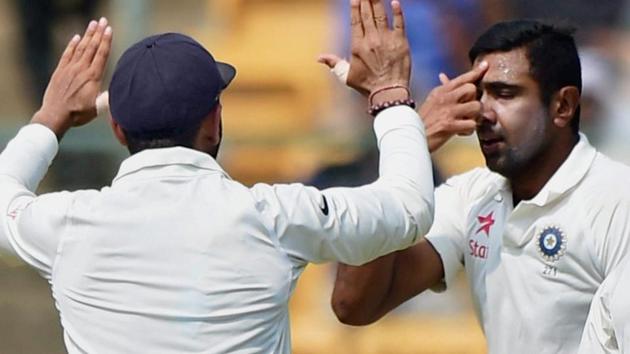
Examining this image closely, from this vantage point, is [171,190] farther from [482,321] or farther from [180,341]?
[482,321]

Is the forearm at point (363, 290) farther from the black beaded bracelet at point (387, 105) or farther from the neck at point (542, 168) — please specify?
the black beaded bracelet at point (387, 105)

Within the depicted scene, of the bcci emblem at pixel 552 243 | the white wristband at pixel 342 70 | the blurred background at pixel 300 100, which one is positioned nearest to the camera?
the white wristband at pixel 342 70

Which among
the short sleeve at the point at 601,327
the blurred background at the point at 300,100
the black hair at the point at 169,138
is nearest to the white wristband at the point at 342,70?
the black hair at the point at 169,138

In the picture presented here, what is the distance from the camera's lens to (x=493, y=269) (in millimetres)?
3330

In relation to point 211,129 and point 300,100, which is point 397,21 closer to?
point 211,129

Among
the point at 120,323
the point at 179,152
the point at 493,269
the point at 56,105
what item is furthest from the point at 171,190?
the point at 493,269

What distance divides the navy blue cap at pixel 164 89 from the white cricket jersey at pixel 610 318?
854 millimetres

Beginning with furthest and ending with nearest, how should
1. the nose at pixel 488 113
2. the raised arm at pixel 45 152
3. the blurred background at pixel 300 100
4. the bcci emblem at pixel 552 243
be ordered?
the blurred background at pixel 300 100, the nose at pixel 488 113, the bcci emblem at pixel 552 243, the raised arm at pixel 45 152

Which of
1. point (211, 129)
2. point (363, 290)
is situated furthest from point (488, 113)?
point (211, 129)

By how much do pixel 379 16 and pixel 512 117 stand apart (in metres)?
0.50

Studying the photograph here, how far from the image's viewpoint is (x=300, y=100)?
20.0 feet

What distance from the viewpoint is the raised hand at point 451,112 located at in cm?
311

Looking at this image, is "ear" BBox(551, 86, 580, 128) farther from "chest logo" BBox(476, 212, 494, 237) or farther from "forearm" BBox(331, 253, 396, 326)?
"forearm" BBox(331, 253, 396, 326)

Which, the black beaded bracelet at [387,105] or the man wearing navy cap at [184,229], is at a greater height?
the black beaded bracelet at [387,105]
